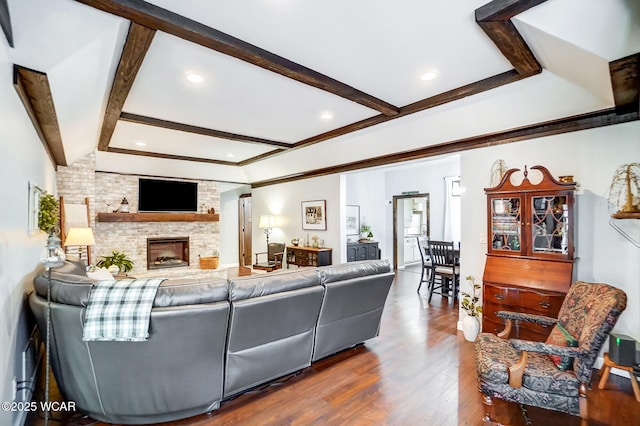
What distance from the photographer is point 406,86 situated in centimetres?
310

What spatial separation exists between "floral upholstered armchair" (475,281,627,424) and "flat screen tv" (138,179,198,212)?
7.21 metres

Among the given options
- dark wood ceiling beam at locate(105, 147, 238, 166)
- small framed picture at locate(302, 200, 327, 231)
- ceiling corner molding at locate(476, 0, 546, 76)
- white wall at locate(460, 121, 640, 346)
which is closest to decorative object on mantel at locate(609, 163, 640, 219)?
white wall at locate(460, 121, 640, 346)

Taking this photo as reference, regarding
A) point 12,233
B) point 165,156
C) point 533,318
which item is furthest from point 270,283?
point 165,156

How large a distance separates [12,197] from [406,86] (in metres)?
→ 3.30

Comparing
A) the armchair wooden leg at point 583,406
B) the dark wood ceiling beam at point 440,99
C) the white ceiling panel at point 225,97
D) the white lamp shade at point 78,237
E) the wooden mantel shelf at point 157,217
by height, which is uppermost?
the white ceiling panel at point 225,97

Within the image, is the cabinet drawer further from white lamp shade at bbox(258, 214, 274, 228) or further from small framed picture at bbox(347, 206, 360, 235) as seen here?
white lamp shade at bbox(258, 214, 274, 228)

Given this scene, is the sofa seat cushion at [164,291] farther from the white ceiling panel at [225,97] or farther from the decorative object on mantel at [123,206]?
the decorative object on mantel at [123,206]

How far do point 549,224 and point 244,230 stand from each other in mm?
8302

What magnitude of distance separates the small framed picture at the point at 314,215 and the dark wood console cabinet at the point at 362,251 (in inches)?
39.3

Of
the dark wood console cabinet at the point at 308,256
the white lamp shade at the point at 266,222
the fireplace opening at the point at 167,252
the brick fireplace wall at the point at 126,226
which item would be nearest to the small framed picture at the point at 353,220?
the dark wood console cabinet at the point at 308,256

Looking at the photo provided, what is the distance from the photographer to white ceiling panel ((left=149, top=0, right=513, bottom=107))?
1872mm

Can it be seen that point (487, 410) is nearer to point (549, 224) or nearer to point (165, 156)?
point (549, 224)

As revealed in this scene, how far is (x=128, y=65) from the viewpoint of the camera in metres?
2.47

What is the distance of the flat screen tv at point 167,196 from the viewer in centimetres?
713
